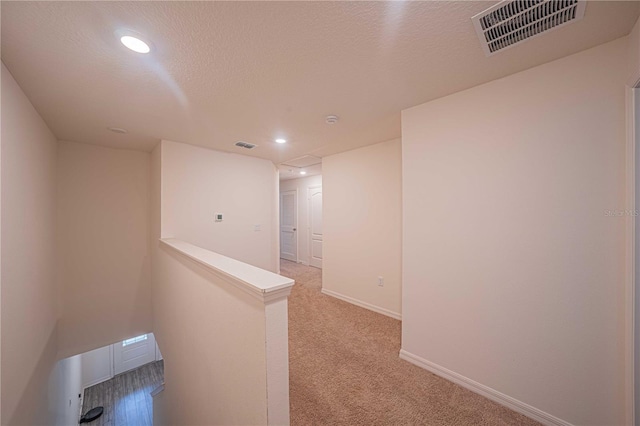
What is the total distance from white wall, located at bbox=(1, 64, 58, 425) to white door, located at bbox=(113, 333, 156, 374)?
130 inches

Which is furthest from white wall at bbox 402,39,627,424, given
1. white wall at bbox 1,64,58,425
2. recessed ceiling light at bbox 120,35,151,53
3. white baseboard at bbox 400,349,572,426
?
white wall at bbox 1,64,58,425

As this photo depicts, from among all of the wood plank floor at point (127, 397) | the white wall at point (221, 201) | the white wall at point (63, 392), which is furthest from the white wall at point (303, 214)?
the white wall at point (63, 392)

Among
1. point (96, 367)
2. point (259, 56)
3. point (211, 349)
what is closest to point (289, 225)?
point (96, 367)

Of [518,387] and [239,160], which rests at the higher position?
[239,160]

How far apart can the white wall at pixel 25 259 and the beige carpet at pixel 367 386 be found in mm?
1968

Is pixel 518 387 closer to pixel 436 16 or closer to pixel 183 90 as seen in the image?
pixel 436 16

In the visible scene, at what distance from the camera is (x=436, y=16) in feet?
3.67

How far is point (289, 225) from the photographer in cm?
696

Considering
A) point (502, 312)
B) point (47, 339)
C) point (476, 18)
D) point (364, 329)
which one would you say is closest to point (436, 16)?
point (476, 18)

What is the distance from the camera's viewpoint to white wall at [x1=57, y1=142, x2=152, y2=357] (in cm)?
304

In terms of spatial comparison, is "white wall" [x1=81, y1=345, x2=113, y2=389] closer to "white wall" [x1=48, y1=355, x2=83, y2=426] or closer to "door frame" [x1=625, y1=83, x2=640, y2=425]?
"white wall" [x1=48, y1=355, x2=83, y2=426]

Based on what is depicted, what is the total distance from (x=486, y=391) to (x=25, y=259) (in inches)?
148

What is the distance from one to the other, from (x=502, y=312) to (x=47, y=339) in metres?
4.39

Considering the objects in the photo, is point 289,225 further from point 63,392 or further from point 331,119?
point 63,392
